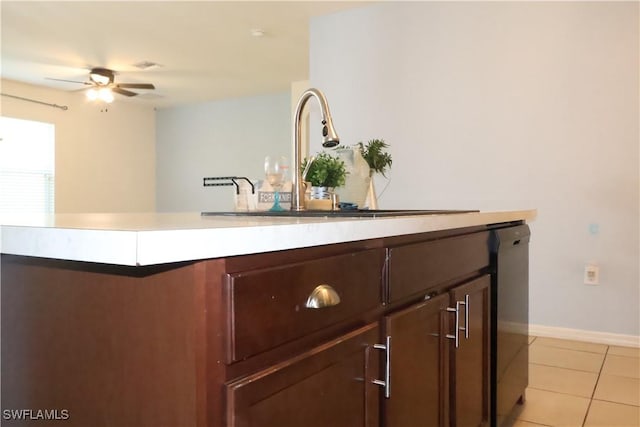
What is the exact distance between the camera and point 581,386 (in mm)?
2426

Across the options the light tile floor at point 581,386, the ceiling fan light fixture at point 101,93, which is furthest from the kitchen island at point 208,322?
the ceiling fan light fixture at point 101,93

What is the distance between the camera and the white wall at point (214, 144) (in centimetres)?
666

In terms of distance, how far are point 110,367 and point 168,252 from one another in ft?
0.89

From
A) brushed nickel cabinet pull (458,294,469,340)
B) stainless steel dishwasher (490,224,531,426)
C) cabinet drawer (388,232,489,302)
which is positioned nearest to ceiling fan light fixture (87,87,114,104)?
stainless steel dishwasher (490,224,531,426)

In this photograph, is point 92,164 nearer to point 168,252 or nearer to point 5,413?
point 5,413

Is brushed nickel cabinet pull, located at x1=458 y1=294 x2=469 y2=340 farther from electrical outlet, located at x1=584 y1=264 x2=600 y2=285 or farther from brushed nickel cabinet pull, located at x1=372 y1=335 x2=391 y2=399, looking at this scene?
electrical outlet, located at x1=584 y1=264 x2=600 y2=285

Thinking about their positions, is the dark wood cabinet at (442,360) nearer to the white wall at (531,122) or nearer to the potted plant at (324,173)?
the potted plant at (324,173)

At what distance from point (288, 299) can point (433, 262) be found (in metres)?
0.59

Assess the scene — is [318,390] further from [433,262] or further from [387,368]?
[433,262]

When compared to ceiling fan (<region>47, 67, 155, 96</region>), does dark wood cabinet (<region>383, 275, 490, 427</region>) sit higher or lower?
lower

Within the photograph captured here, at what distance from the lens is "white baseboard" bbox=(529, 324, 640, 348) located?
3.13 metres

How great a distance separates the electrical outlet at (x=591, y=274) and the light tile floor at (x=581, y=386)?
1.28ft

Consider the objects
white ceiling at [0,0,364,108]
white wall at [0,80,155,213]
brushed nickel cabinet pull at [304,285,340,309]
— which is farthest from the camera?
white wall at [0,80,155,213]

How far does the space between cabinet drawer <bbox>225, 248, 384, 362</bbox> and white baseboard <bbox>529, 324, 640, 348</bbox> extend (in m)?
2.82
